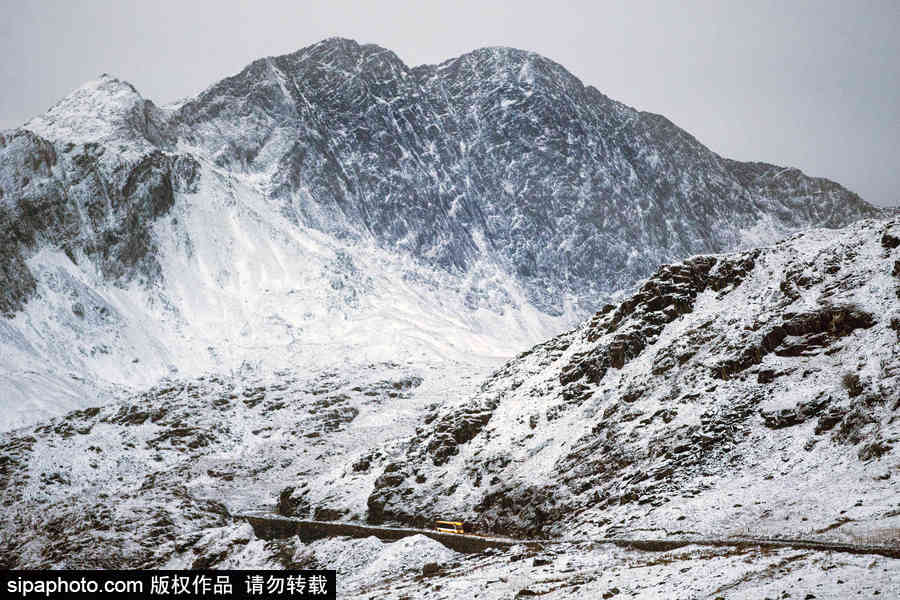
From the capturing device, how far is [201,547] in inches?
2142

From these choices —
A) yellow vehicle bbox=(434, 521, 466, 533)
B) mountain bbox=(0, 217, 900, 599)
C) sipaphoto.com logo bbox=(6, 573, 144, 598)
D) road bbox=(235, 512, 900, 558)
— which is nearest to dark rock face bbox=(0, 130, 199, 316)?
mountain bbox=(0, 217, 900, 599)

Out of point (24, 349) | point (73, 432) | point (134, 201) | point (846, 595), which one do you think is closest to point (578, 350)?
point (846, 595)

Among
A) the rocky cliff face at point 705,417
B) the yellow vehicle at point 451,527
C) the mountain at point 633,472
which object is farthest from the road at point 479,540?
the rocky cliff face at point 705,417

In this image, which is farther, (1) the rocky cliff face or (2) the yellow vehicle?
(2) the yellow vehicle

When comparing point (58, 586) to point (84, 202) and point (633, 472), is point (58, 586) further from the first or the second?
point (84, 202)

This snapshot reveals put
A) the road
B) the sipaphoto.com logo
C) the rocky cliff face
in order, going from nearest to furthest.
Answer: the road → the sipaphoto.com logo → the rocky cliff face

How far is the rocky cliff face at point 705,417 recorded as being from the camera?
36250mm

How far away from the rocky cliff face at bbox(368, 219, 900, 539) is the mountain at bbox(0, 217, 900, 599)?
0.15m

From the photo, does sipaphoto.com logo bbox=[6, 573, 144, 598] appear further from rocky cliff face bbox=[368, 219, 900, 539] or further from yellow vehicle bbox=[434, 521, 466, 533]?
rocky cliff face bbox=[368, 219, 900, 539]

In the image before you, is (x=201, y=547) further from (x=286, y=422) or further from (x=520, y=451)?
(x=286, y=422)

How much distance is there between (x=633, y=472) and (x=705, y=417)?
5858 millimetres

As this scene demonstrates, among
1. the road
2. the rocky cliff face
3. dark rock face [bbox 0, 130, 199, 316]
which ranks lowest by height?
the road

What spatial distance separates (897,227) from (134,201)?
570 ft

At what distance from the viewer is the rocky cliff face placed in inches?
1427
